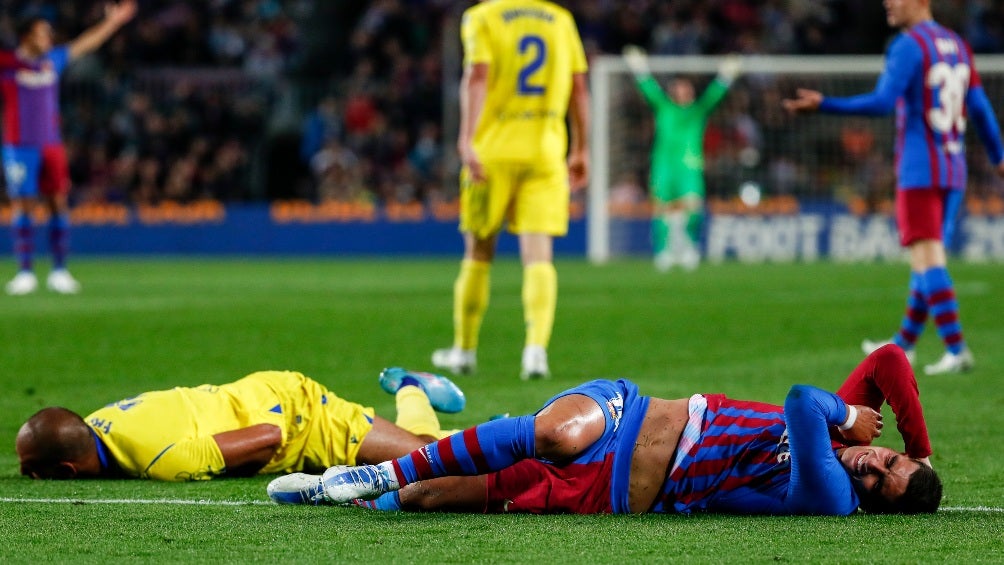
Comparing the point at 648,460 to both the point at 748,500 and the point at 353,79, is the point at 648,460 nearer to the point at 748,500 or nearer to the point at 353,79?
the point at 748,500

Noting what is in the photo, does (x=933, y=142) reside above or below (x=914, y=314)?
above

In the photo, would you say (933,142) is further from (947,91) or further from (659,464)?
(659,464)

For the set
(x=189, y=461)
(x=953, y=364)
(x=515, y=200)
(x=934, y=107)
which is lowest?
(x=953, y=364)

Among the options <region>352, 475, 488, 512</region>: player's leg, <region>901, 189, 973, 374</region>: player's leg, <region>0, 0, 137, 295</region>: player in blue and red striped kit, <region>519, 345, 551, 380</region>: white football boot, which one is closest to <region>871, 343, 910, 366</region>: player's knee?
<region>352, 475, 488, 512</region>: player's leg

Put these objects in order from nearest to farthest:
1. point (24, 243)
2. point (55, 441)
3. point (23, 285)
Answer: point (55, 441)
point (23, 285)
point (24, 243)

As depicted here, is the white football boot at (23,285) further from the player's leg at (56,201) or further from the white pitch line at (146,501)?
the white pitch line at (146,501)

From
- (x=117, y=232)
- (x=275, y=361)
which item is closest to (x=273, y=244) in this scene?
(x=117, y=232)

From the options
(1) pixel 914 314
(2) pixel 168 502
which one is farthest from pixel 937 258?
(2) pixel 168 502

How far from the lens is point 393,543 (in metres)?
4.01

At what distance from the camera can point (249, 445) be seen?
5.00 meters

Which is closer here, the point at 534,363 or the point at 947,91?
the point at 534,363

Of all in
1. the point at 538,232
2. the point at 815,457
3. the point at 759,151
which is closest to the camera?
the point at 815,457

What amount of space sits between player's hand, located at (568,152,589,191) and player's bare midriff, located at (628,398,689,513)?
3.85 meters

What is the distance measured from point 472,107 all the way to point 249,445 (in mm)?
3376
